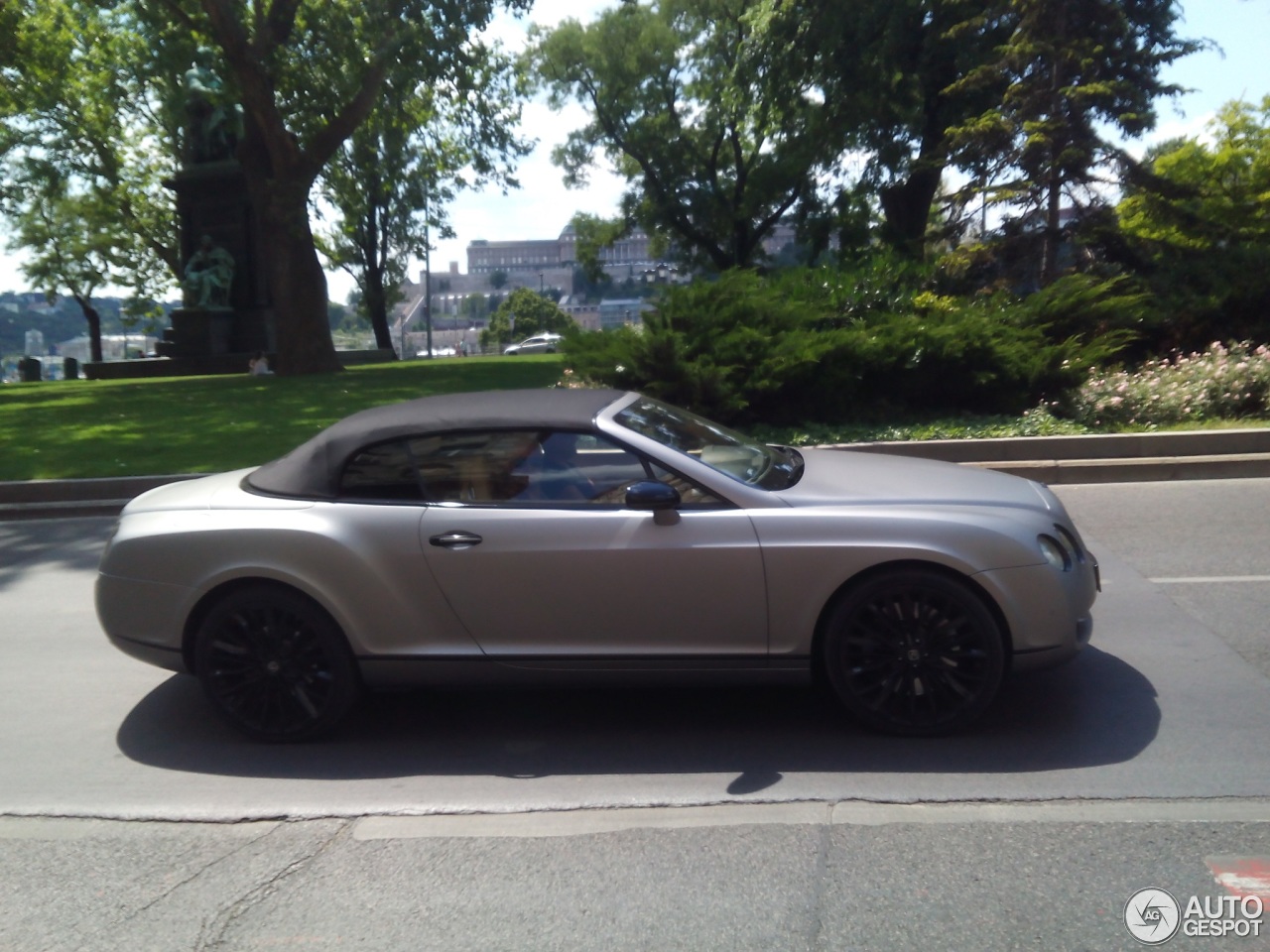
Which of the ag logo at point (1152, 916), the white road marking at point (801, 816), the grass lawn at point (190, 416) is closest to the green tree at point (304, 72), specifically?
the grass lawn at point (190, 416)

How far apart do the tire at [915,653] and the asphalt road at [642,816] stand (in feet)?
0.50

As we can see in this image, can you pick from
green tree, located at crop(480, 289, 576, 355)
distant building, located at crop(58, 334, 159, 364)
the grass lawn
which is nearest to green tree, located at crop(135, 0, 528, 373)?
the grass lawn

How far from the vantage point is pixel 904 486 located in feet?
17.7

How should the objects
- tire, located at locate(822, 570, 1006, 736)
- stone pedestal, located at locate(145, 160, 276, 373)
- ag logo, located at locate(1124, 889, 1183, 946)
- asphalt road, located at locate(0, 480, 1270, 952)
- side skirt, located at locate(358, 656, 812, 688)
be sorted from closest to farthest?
1. ag logo, located at locate(1124, 889, 1183, 946)
2. asphalt road, located at locate(0, 480, 1270, 952)
3. tire, located at locate(822, 570, 1006, 736)
4. side skirt, located at locate(358, 656, 812, 688)
5. stone pedestal, located at locate(145, 160, 276, 373)

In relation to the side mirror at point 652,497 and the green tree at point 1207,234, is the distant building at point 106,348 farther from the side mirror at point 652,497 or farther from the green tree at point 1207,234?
the side mirror at point 652,497

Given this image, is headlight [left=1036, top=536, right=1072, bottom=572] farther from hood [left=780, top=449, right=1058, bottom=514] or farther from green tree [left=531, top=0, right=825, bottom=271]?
green tree [left=531, top=0, right=825, bottom=271]

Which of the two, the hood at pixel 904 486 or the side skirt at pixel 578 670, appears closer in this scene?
the side skirt at pixel 578 670

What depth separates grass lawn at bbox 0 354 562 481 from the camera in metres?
13.5

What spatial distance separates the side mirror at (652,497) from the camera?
16.5ft

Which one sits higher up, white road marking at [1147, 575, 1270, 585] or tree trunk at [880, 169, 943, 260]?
tree trunk at [880, 169, 943, 260]

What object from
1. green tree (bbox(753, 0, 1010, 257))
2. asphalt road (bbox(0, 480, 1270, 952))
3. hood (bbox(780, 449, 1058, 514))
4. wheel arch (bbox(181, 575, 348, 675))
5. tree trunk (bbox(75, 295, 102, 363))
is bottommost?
asphalt road (bbox(0, 480, 1270, 952))

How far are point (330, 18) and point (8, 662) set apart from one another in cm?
1980

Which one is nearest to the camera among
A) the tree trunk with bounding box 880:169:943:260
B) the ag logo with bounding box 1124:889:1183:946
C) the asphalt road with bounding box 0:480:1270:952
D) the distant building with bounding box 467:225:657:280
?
the ag logo with bounding box 1124:889:1183:946

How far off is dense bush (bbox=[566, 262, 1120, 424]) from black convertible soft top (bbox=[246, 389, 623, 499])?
23.2 feet
